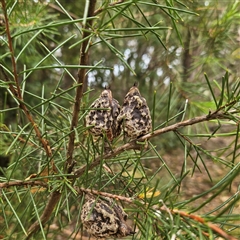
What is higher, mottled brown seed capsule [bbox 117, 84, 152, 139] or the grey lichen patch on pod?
mottled brown seed capsule [bbox 117, 84, 152, 139]

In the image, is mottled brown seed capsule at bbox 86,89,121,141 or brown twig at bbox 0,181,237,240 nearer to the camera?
brown twig at bbox 0,181,237,240

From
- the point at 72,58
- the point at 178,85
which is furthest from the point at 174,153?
the point at 178,85

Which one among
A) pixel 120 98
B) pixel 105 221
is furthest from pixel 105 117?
pixel 120 98

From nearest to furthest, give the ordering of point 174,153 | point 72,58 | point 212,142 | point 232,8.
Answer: point 232,8
point 72,58
point 174,153
point 212,142

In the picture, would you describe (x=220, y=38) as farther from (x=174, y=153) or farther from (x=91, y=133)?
(x=174, y=153)
